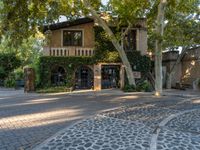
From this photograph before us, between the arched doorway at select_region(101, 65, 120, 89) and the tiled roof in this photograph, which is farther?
the arched doorway at select_region(101, 65, 120, 89)

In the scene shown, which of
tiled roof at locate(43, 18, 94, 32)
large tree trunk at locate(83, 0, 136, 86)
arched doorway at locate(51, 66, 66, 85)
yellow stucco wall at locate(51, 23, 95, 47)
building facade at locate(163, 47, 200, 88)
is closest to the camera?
large tree trunk at locate(83, 0, 136, 86)

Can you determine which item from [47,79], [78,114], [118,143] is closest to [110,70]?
[47,79]

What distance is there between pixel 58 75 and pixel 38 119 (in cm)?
1441

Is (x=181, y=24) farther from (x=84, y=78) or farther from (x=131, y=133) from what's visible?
(x=131, y=133)

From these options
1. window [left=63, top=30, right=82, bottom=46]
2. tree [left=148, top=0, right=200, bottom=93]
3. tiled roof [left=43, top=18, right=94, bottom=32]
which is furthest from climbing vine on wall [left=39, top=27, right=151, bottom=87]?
tree [left=148, top=0, right=200, bottom=93]

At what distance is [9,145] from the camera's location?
22.6 feet

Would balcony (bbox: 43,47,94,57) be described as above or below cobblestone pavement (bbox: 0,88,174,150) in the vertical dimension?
above

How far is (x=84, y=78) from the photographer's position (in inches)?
987

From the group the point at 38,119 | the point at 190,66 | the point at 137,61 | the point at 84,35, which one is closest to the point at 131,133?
the point at 38,119

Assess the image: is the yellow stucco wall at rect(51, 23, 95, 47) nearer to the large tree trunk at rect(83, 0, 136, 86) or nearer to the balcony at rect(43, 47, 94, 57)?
the balcony at rect(43, 47, 94, 57)

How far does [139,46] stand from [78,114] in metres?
15.1

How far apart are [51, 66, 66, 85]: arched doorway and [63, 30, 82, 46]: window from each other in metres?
2.09

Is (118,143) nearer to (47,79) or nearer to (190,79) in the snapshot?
(47,79)

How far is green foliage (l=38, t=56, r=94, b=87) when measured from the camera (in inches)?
933
